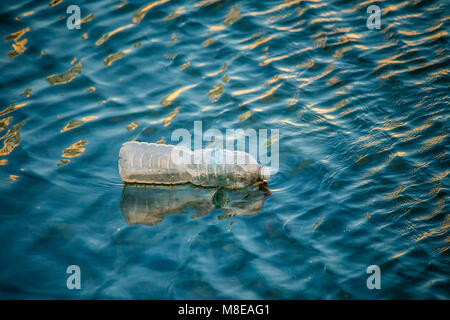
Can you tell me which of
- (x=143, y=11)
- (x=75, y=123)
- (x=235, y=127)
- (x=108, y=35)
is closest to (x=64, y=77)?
(x=75, y=123)

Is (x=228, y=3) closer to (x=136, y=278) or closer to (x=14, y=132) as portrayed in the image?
(x=14, y=132)

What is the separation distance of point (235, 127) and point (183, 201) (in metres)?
1.10

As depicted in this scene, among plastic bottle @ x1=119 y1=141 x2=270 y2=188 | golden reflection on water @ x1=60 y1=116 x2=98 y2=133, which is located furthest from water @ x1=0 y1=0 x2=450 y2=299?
plastic bottle @ x1=119 y1=141 x2=270 y2=188

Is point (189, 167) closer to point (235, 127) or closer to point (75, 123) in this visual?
point (235, 127)

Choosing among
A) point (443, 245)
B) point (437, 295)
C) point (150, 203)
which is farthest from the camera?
point (150, 203)

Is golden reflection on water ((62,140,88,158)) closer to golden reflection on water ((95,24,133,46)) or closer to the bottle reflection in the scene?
the bottle reflection

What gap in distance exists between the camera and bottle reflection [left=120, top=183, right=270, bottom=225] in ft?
12.6

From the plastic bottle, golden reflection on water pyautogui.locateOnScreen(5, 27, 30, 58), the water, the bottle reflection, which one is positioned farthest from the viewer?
golden reflection on water pyautogui.locateOnScreen(5, 27, 30, 58)

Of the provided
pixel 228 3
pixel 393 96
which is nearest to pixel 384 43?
pixel 393 96

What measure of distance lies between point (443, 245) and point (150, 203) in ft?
7.95

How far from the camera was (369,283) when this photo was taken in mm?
3244

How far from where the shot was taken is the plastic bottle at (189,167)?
409 centimetres

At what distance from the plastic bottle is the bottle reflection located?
0.07m

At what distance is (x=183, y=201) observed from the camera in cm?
398
